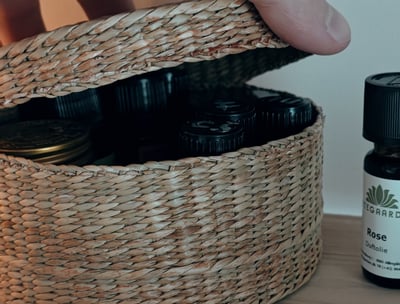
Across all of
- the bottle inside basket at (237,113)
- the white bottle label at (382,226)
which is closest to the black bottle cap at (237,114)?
the bottle inside basket at (237,113)

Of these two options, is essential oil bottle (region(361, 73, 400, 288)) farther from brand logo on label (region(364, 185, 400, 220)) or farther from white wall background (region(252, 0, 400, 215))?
white wall background (region(252, 0, 400, 215))

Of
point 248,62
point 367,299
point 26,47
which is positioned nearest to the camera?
point 26,47

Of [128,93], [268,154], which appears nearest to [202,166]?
[268,154]

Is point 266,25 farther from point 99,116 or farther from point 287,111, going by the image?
point 99,116

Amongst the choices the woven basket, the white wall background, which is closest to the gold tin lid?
the woven basket

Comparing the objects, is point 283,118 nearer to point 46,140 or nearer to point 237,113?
point 237,113

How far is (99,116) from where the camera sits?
0.60 metres

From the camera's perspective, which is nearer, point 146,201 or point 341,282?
point 146,201

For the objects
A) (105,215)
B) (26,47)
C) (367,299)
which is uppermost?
(26,47)

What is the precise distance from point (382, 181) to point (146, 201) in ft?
0.62

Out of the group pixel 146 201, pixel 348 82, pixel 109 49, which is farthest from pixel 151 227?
pixel 348 82

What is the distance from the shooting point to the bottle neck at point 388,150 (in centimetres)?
50

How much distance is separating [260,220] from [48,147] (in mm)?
169

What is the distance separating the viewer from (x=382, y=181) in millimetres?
499
